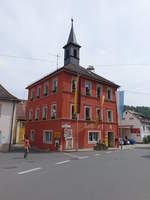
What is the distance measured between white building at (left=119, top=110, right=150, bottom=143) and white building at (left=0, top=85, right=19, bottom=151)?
29.1 m

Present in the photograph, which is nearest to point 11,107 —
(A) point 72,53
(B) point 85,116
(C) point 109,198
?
(B) point 85,116

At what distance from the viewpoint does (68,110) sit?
78.1ft

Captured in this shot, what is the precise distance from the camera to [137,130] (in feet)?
143

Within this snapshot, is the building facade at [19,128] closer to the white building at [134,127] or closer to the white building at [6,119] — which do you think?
the white building at [6,119]

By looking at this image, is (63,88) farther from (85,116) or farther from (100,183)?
(100,183)

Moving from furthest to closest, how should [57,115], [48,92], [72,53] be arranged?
[72,53] < [48,92] < [57,115]

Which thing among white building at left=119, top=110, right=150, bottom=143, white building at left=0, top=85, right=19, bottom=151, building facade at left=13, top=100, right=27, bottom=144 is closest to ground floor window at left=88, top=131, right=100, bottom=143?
white building at left=0, top=85, right=19, bottom=151

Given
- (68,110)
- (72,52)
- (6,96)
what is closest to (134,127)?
(72,52)

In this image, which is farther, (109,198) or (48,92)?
(48,92)

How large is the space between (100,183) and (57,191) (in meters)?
2.03

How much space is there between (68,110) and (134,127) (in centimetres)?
2706

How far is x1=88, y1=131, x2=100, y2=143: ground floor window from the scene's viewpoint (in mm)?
25533

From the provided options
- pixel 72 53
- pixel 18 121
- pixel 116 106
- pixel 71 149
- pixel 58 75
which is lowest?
pixel 71 149

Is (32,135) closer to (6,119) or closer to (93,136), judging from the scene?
(6,119)
